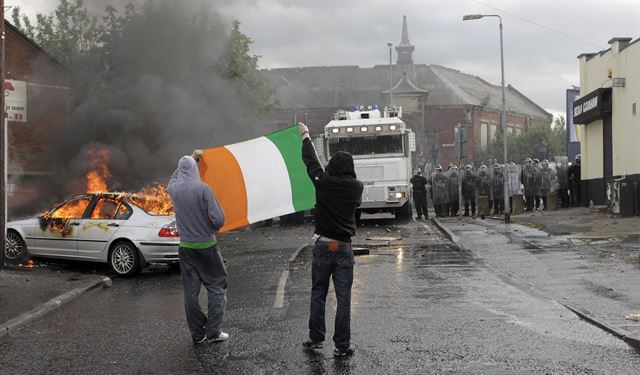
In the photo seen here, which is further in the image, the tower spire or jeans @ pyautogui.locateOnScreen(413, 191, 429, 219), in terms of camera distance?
the tower spire

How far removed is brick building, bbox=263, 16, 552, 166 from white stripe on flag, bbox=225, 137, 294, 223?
5421 cm

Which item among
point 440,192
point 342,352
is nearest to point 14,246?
point 342,352

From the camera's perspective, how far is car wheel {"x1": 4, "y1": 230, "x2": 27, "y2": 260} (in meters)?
14.1

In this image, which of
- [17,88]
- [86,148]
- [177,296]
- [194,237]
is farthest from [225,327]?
[86,148]

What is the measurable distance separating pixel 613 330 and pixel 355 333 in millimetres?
2587

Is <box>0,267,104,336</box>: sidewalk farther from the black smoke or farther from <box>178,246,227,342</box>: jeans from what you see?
the black smoke

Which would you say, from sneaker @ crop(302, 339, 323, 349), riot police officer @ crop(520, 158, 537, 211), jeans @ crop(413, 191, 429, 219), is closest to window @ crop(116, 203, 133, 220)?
sneaker @ crop(302, 339, 323, 349)

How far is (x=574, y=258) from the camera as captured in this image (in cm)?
1366

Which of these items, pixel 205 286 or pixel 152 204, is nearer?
pixel 205 286

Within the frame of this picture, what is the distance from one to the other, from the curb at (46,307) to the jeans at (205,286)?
7.38ft

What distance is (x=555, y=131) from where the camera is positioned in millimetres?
74625

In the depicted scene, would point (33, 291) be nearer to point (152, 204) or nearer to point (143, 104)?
point (152, 204)

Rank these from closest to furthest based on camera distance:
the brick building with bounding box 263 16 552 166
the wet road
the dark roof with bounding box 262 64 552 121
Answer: the wet road
the brick building with bounding box 263 16 552 166
the dark roof with bounding box 262 64 552 121

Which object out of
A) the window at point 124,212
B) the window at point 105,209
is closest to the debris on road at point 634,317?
the window at point 124,212
